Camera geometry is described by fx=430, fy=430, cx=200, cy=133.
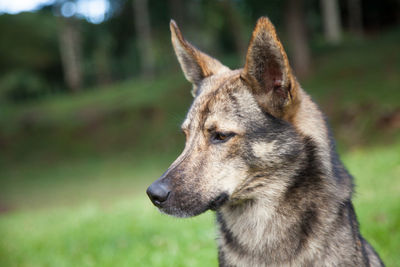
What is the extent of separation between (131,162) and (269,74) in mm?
17176

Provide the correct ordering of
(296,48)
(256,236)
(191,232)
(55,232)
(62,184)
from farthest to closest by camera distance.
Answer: (296,48), (62,184), (55,232), (191,232), (256,236)

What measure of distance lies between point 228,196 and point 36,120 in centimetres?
2515

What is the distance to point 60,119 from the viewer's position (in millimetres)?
25875

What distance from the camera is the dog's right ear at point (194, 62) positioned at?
378 cm

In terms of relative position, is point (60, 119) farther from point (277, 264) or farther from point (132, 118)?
point (277, 264)

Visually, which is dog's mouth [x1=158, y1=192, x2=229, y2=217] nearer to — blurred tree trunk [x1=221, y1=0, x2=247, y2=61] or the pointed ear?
the pointed ear

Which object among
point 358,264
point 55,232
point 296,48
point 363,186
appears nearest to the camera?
point 358,264

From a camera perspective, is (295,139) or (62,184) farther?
(62,184)

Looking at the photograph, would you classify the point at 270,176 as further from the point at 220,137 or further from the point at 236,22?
the point at 236,22

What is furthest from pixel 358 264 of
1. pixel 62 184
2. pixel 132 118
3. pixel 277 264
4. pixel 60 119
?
pixel 60 119

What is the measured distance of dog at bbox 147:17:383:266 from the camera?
10.1 feet

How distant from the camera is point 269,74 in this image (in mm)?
3193

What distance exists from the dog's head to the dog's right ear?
2.19 ft

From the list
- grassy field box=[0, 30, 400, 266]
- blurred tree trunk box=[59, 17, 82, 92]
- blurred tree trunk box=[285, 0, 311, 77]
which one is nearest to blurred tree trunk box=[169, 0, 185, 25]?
grassy field box=[0, 30, 400, 266]
